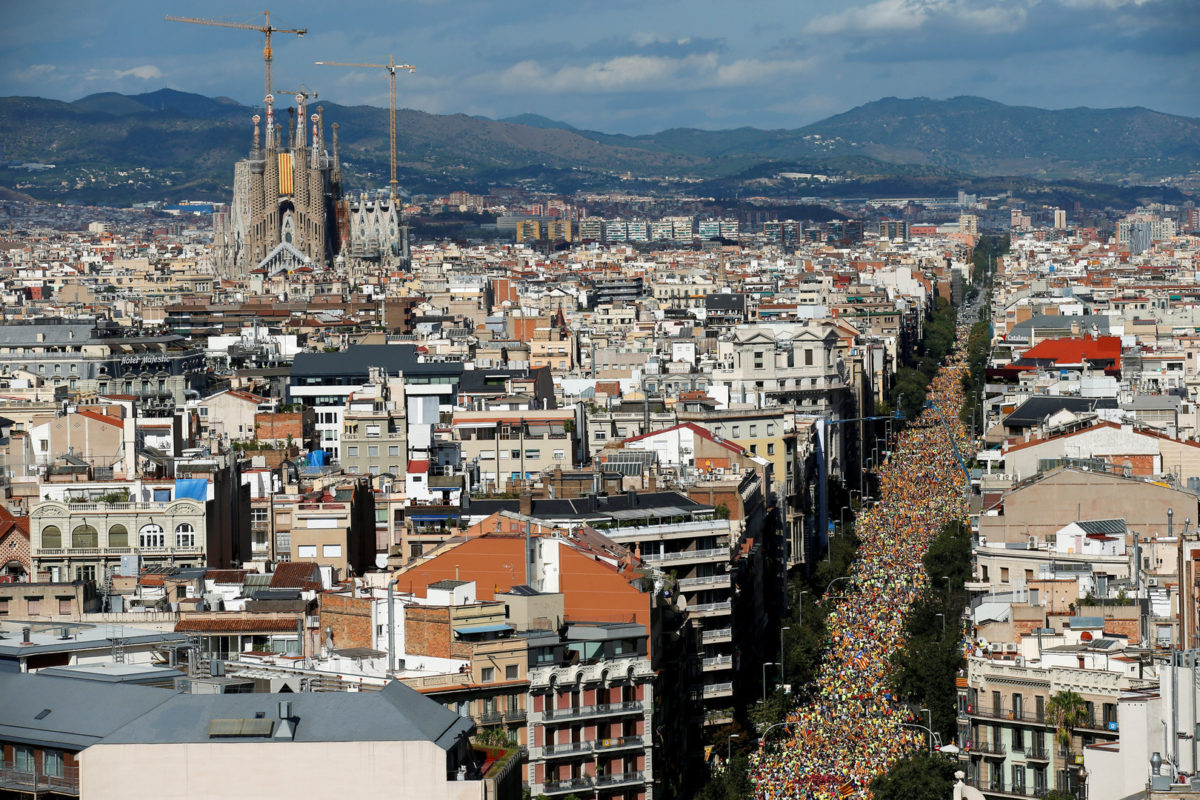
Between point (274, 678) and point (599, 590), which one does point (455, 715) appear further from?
point (599, 590)

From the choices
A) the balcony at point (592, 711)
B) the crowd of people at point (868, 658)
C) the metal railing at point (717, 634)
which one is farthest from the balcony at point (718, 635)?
the balcony at point (592, 711)

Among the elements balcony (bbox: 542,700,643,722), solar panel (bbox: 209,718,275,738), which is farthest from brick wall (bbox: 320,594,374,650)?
solar panel (bbox: 209,718,275,738)

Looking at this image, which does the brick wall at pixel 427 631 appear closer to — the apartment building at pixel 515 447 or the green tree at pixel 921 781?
the green tree at pixel 921 781

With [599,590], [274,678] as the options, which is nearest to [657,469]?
Result: [599,590]

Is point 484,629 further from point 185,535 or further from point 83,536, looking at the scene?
point 83,536

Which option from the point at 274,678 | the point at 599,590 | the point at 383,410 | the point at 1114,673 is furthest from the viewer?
the point at 383,410

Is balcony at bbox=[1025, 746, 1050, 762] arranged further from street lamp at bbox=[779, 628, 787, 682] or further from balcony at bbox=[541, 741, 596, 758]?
street lamp at bbox=[779, 628, 787, 682]
